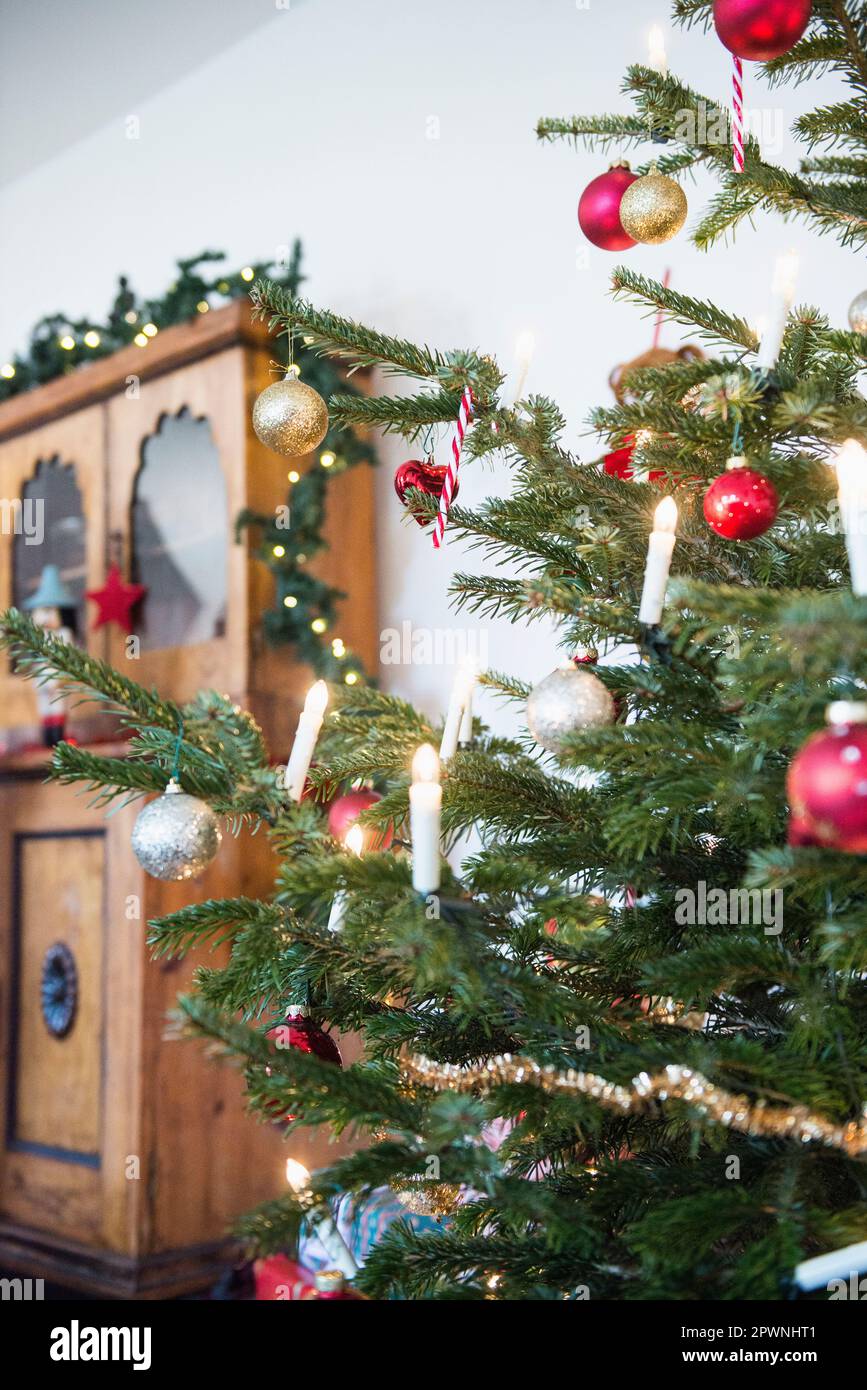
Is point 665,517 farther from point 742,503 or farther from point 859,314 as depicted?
point 859,314

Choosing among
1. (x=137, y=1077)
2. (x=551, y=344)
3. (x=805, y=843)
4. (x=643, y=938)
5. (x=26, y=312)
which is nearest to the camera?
(x=805, y=843)

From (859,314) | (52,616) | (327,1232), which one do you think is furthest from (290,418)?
(52,616)

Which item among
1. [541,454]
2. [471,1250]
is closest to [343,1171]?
[471,1250]

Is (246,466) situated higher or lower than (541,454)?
higher

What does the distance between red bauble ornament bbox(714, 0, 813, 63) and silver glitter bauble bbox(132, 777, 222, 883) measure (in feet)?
2.02

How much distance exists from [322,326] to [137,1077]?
4.97 feet

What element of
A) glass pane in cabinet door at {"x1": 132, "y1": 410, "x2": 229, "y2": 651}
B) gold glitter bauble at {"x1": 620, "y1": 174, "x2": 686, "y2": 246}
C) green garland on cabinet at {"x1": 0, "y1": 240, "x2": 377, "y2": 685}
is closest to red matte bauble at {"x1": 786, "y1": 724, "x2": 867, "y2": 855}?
gold glitter bauble at {"x1": 620, "y1": 174, "x2": 686, "y2": 246}

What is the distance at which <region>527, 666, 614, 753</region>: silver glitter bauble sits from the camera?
0.66 metres

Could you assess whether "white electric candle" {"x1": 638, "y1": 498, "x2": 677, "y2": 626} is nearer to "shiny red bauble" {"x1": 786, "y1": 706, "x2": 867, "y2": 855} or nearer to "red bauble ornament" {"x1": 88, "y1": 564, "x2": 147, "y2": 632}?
"shiny red bauble" {"x1": 786, "y1": 706, "x2": 867, "y2": 855}

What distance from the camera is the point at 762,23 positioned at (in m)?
0.74

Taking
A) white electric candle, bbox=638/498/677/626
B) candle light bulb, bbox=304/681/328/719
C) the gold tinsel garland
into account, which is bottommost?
the gold tinsel garland

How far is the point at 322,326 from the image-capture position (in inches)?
30.7

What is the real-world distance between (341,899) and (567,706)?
0.17 metres

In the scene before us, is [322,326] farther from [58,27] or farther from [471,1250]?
[58,27]
